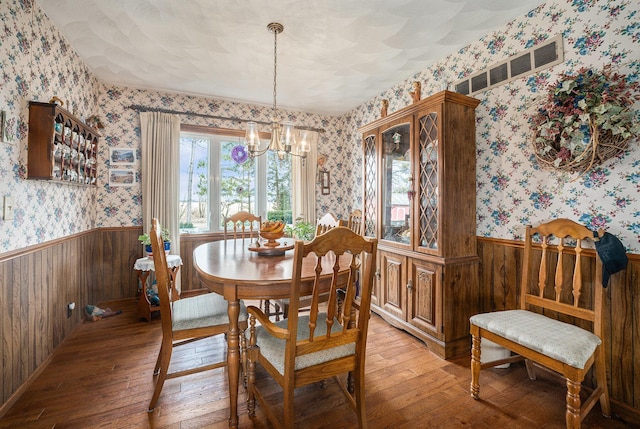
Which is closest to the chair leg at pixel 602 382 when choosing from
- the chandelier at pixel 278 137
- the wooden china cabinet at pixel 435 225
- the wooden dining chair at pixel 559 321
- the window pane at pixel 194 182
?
the wooden dining chair at pixel 559 321

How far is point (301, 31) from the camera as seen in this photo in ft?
7.66

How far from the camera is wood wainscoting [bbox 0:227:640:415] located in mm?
1691

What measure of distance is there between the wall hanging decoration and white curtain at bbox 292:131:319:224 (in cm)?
286

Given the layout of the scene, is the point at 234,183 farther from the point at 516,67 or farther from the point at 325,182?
the point at 516,67

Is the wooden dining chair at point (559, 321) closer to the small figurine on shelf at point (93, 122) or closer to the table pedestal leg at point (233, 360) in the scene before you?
the table pedestal leg at point (233, 360)

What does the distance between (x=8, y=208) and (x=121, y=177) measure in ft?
6.03

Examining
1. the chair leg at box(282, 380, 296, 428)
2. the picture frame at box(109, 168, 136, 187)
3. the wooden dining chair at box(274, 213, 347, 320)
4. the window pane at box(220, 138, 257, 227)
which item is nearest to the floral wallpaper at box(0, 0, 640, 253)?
the picture frame at box(109, 168, 136, 187)

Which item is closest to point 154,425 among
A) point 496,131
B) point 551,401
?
point 551,401

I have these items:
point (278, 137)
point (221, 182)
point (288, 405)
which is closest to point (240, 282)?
point (288, 405)

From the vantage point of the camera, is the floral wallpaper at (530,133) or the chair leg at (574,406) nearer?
the chair leg at (574,406)

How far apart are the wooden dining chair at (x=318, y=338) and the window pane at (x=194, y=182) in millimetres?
2750

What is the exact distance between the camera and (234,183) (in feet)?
13.5

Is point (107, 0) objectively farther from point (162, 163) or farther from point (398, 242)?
point (398, 242)

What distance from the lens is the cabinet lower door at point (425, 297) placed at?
232 centimetres
